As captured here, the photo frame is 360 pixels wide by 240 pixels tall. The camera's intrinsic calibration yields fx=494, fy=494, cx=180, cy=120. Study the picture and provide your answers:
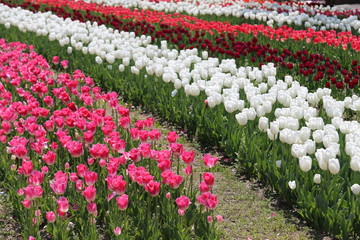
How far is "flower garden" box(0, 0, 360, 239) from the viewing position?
3545 millimetres

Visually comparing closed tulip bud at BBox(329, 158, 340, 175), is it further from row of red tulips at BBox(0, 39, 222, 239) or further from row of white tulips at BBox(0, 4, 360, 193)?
row of red tulips at BBox(0, 39, 222, 239)

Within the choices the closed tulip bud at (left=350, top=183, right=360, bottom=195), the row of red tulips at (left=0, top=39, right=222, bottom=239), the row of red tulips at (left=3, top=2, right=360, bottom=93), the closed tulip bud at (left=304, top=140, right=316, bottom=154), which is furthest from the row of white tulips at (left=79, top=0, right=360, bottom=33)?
the row of red tulips at (left=0, top=39, right=222, bottom=239)

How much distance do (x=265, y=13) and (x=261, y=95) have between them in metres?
8.23

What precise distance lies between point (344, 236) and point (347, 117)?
327 cm

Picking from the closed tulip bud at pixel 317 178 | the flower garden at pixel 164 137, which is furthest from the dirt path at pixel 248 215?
the closed tulip bud at pixel 317 178

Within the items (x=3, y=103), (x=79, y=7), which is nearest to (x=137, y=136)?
(x=3, y=103)

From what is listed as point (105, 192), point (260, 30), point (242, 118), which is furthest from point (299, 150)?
point (260, 30)

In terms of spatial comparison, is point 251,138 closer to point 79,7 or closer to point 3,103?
point 3,103

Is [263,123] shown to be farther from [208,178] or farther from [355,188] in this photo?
[208,178]

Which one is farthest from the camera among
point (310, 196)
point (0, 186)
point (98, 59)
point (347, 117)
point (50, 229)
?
point (98, 59)

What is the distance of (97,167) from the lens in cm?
431

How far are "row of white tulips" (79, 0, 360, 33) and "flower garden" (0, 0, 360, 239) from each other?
224 centimetres

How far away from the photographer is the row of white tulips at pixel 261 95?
4.17 meters

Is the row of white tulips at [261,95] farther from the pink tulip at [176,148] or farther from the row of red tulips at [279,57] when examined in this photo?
the pink tulip at [176,148]
